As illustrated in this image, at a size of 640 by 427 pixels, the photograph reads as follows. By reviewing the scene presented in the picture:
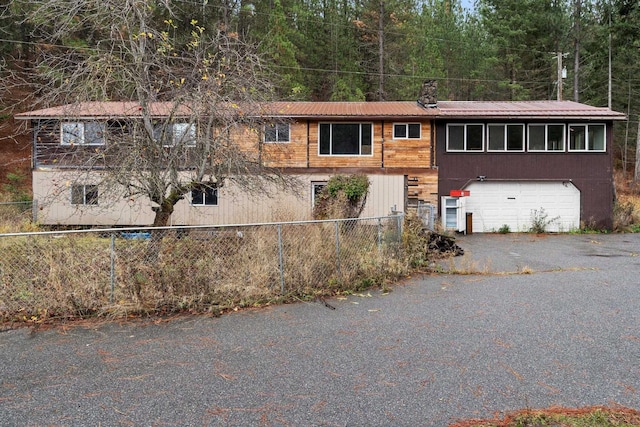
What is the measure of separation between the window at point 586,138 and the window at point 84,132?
16.7 metres

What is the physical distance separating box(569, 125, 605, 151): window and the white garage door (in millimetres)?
1554

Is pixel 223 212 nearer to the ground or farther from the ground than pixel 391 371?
farther from the ground

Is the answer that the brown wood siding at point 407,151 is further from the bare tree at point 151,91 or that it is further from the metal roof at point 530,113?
the bare tree at point 151,91

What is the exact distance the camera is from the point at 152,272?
5.39 meters

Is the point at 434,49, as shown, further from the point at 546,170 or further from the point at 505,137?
the point at 546,170

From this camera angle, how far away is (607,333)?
4.68 metres

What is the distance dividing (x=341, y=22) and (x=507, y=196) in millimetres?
16605

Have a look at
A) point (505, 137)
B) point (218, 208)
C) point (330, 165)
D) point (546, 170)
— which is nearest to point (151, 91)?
point (218, 208)

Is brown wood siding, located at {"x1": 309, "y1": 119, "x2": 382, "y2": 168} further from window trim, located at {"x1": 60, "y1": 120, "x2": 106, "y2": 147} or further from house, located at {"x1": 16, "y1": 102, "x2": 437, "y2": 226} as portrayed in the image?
window trim, located at {"x1": 60, "y1": 120, "x2": 106, "y2": 147}

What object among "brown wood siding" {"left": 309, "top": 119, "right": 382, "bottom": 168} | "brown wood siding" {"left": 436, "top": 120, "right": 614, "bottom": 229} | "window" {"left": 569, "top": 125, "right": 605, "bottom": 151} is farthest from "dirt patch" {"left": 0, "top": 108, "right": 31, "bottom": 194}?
"window" {"left": 569, "top": 125, "right": 605, "bottom": 151}

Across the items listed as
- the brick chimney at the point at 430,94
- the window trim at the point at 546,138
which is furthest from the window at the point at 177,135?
the window trim at the point at 546,138

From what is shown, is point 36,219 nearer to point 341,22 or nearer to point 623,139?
point 341,22

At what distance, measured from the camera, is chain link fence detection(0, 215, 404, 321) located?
17.4ft

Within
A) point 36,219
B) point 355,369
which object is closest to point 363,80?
point 36,219
